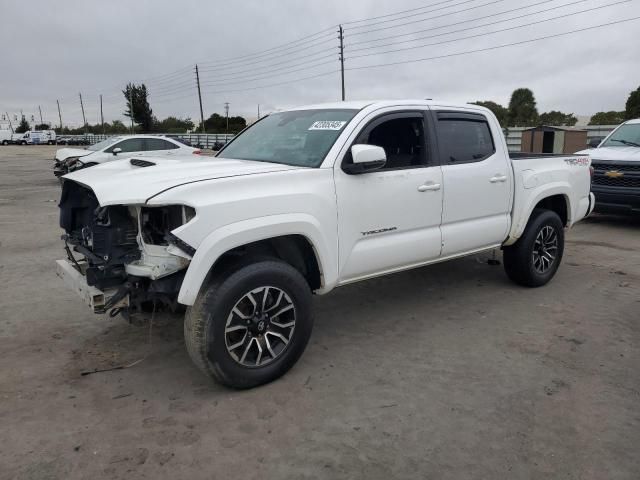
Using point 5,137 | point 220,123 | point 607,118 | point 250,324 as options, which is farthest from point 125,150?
point 5,137

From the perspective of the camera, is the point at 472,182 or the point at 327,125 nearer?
the point at 327,125

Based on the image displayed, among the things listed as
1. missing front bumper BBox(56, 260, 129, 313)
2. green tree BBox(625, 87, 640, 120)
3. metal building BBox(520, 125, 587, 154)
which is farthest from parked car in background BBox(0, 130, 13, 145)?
missing front bumper BBox(56, 260, 129, 313)

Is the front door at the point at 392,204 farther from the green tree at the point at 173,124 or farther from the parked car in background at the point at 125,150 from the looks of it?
the green tree at the point at 173,124

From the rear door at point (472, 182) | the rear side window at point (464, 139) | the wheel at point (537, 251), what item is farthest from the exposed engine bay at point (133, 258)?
the wheel at point (537, 251)

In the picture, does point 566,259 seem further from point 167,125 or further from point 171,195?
point 167,125

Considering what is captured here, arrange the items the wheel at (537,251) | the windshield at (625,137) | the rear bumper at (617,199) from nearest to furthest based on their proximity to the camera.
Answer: the wheel at (537,251) < the rear bumper at (617,199) < the windshield at (625,137)

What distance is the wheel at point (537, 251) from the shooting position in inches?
210

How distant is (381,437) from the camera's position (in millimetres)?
2939

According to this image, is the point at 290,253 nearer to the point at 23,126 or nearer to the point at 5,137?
the point at 5,137

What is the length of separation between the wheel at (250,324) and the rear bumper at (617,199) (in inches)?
297

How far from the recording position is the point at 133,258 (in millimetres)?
3283

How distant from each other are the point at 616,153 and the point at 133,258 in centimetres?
906

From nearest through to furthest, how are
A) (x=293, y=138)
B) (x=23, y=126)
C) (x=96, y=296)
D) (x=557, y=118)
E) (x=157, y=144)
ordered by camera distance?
(x=96, y=296)
(x=293, y=138)
(x=157, y=144)
(x=557, y=118)
(x=23, y=126)

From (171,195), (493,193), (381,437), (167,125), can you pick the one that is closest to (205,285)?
(171,195)
